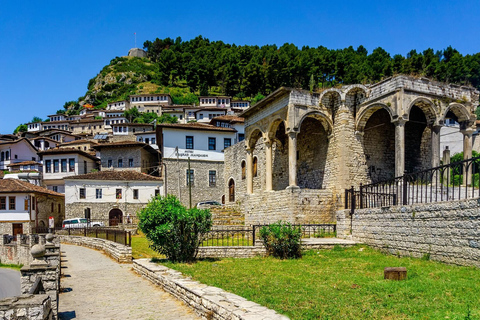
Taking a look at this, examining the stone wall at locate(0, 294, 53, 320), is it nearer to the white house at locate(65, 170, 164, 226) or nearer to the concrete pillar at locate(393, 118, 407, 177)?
the concrete pillar at locate(393, 118, 407, 177)

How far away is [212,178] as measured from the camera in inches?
1671

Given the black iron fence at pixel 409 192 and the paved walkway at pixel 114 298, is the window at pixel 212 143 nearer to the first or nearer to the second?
the black iron fence at pixel 409 192

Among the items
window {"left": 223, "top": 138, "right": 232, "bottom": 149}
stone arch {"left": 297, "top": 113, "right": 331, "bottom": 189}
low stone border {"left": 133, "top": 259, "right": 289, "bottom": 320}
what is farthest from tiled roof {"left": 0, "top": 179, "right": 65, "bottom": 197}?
low stone border {"left": 133, "top": 259, "right": 289, "bottom": 320}

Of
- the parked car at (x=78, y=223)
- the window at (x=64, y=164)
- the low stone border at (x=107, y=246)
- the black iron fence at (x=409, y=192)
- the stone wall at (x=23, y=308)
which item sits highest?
the window at (x=64, y=164)

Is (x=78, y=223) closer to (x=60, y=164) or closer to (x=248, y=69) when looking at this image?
(x=60, y=164)

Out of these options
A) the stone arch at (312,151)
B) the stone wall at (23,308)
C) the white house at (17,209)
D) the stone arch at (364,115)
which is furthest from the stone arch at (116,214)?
the stone wall at (23,308)

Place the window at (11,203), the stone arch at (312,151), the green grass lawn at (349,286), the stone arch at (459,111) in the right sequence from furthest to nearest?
the window at (11,203) < the stone arch at (312,151) < the stone arch at (459,111) < the green grass lawn at (349,286)

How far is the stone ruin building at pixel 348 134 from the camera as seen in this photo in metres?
19.6

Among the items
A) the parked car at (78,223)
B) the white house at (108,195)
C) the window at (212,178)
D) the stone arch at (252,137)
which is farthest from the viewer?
the window at (212,178)

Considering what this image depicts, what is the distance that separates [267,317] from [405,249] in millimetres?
8662

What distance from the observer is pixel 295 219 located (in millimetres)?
20125

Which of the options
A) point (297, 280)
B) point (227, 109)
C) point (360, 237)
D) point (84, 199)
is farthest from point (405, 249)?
point (227, 109)

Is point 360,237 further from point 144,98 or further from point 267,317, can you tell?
point 144,98

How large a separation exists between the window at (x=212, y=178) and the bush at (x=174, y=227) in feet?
94.9
